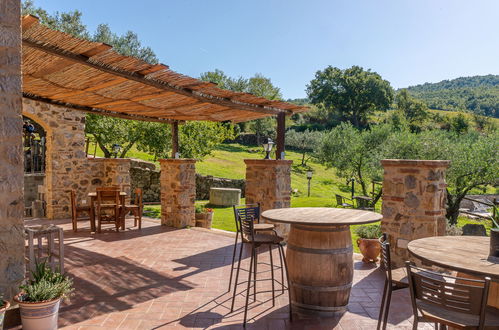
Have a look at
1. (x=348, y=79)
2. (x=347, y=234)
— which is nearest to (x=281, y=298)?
(x=347, y=234)

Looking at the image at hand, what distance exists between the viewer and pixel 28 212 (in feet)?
32.8

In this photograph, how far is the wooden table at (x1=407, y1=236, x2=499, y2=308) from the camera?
217 centimetres

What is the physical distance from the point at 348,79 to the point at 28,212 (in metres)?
45.9

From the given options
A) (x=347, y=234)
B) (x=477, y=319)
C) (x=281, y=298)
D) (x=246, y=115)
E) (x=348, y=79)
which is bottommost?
(x=281, y=298)

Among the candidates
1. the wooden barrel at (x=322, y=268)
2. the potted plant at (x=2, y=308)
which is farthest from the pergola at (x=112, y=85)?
the wooden barrel at (x=322, y=268)

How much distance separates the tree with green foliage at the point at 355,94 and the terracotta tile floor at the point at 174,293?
1740 inches

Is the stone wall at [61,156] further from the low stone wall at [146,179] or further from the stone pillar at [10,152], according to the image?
the stone pillar at [10,152]

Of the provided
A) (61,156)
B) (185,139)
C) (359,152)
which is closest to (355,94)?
(359,152)

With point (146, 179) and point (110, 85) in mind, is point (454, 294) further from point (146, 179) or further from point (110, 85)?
point (146, 179)

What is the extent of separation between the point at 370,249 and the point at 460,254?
2.74 meters

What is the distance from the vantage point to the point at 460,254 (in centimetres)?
252

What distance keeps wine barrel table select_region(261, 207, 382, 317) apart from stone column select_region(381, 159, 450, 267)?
5.56 ft

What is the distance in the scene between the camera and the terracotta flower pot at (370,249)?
5.14 m

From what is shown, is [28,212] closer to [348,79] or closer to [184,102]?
[184,102]
